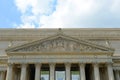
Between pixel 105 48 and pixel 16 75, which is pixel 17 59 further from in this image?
pixel 105 48

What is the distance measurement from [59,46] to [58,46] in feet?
0.56

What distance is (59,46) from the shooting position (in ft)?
127

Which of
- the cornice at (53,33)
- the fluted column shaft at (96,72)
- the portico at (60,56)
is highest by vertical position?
the cornice at (53,33)

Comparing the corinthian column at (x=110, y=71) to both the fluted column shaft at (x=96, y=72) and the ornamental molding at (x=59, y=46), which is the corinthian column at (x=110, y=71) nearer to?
the fluted column shaft at (x=96, y=72)

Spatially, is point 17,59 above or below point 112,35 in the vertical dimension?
below

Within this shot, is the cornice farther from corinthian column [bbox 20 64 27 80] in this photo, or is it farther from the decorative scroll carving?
corinthian column [bbox 20 64 27 80]

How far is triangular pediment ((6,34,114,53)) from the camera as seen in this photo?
3847cm

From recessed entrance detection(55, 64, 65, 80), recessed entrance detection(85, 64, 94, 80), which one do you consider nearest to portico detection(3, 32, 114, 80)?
recessed entrance detection(55, 64, 65, 80)

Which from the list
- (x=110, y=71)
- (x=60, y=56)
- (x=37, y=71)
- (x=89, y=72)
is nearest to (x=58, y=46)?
(x=60, y=56)

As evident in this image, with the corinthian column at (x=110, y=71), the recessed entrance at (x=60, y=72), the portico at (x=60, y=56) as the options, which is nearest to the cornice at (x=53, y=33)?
the recessed entrance at (x=60, y=72)

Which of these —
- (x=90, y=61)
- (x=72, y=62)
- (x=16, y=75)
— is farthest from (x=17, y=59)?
(x=90, y=61)

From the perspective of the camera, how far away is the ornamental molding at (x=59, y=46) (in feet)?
126

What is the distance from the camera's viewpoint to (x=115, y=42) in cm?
5344

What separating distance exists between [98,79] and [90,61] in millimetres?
3262
